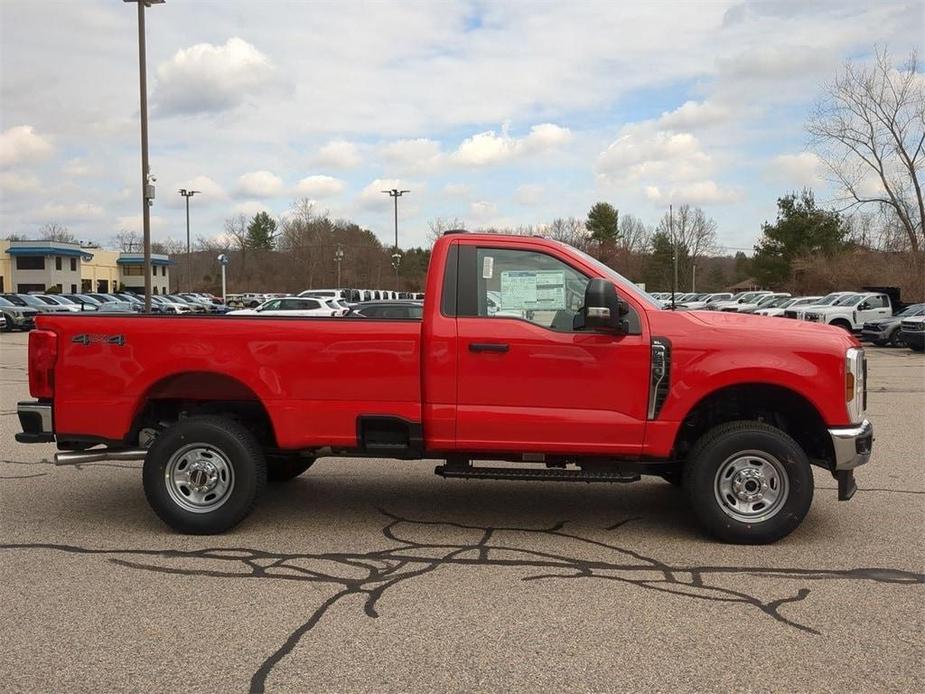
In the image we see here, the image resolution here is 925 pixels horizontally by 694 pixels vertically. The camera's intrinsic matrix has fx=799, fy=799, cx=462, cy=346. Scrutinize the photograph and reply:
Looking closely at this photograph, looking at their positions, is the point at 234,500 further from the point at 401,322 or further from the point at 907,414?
the point at 907,414

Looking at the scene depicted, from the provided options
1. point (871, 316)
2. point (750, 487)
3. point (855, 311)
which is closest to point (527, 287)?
point (750, 487)

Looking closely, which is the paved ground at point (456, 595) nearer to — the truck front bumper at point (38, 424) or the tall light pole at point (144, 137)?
the truck front bumper at point (38, 424)

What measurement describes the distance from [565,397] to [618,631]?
5.70 ft

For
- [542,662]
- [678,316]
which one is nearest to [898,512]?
[678,316]

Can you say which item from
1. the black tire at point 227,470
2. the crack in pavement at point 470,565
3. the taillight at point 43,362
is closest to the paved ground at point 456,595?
the crack in pavement at point 470,565

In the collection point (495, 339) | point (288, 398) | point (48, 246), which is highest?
point (48, 246)

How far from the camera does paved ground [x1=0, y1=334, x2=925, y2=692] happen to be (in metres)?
3.58

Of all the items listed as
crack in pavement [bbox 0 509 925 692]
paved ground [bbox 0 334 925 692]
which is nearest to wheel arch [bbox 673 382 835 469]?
paved ground [bbox 0 334 925 692]

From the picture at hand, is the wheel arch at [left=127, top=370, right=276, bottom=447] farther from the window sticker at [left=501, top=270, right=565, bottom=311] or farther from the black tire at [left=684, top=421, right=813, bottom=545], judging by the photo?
the black tire at [left=684, top=421, right=813, bottom=545]

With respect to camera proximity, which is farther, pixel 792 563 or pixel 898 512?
pixel 898 512

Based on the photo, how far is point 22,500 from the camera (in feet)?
21.6

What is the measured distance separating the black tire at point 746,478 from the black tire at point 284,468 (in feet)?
10.7

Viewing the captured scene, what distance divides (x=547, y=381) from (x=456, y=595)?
1.57m

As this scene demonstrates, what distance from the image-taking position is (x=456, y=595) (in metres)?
4.48
